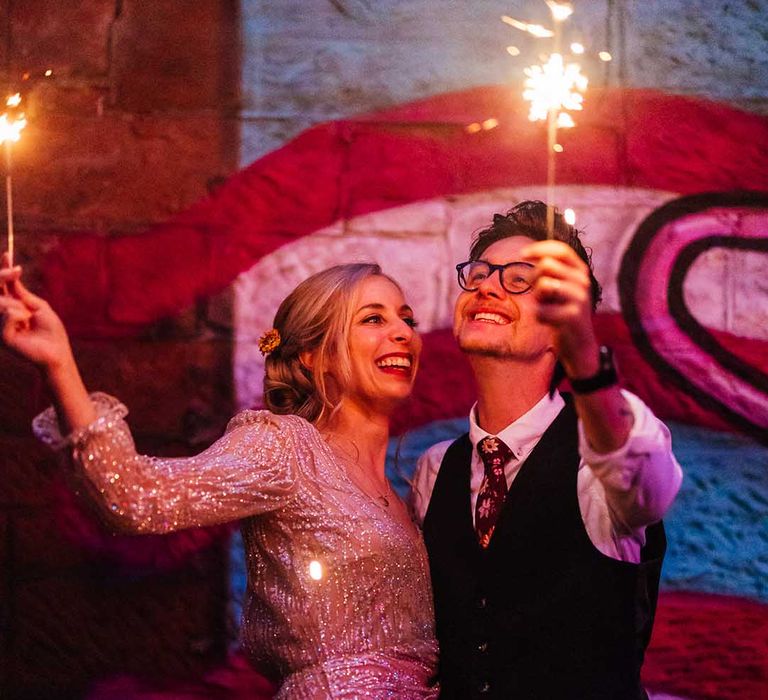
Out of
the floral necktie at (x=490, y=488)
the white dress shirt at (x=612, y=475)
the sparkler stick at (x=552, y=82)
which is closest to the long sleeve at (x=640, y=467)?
the white dress shirt at (x=612, y=475)

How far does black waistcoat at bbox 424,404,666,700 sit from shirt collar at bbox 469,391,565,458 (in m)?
0.07

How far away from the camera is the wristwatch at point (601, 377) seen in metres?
1.47

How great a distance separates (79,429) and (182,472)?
9.4 inches

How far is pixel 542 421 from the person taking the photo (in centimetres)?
208

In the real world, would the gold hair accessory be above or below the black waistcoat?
above

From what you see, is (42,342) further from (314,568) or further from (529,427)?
(529,427)

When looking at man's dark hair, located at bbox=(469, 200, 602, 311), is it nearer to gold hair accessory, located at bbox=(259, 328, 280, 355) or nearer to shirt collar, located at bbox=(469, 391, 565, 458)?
shirt collar, located at bbox=(469, 391, 565, 458)

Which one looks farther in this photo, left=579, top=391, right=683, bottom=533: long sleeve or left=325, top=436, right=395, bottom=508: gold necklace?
left=325, top=436, right=395, bottom=508: gold necklace

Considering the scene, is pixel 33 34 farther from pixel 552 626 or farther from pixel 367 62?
pixel 552 626

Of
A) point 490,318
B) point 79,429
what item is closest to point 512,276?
point 490,318

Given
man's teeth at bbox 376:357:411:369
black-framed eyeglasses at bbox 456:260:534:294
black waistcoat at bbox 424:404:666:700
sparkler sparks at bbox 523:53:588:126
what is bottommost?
black waistcoat at bbox 424:404:666:700

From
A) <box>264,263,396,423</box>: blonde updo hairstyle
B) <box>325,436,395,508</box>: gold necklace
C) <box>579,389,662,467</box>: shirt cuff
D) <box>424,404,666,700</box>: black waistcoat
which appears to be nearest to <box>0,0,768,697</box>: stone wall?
<box>264,263,396,423</box>: blonde updo hairstyle

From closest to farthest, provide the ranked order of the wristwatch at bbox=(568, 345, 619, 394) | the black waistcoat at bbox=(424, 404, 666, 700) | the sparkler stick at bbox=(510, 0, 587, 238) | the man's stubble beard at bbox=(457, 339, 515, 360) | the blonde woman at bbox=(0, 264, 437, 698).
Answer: the wristwatch at bbox=(568, 345, 619, 394) < the blonde woman at bbox=(0, 264, 437, 698) < the black waistcoat at bbox=(424, 404, 666, 700) < the man's stubble beard at bbox=(457, 339, 515, 360) < the sparkler stick at bbox=(510, 0, 587, 238)

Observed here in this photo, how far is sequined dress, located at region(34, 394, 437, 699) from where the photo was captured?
1.85m
